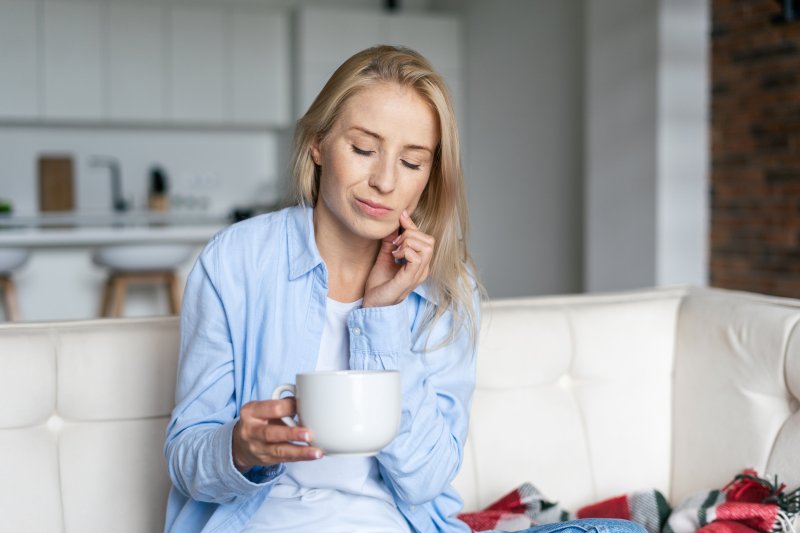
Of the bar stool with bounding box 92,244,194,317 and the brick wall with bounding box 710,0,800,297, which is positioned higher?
the brick wall with bounding box 710,0,800,297

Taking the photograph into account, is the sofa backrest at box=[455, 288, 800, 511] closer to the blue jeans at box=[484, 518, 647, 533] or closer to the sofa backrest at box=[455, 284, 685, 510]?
the sofa backrest at box=[455, 284, 685, 510]

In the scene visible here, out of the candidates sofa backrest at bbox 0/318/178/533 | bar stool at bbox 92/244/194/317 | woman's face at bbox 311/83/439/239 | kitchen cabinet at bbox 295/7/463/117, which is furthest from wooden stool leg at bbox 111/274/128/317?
woman's face at bbox 311/83/439/239

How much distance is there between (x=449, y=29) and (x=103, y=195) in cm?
264

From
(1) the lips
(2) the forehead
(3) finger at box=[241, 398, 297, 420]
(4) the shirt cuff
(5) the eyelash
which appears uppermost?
(2) the forehead

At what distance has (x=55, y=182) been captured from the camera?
20.8 feet

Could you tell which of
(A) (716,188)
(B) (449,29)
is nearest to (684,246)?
(A) (716,188)

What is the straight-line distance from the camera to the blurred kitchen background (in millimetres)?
4359

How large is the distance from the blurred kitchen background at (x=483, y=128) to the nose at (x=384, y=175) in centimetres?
259

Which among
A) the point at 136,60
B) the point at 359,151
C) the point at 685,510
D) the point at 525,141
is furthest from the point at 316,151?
the point at 136,60

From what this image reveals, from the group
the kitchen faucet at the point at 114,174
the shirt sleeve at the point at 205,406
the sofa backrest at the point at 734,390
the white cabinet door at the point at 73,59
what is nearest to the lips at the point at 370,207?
the shirt sleeve at the point at 205,406

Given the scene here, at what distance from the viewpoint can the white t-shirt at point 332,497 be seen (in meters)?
1.24

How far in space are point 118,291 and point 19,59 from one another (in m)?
2.48

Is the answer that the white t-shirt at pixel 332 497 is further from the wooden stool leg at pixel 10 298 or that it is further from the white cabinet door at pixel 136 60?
the white cabinet door at pixel 136 60

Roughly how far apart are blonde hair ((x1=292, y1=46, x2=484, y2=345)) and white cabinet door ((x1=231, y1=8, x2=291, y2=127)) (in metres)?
5.16
